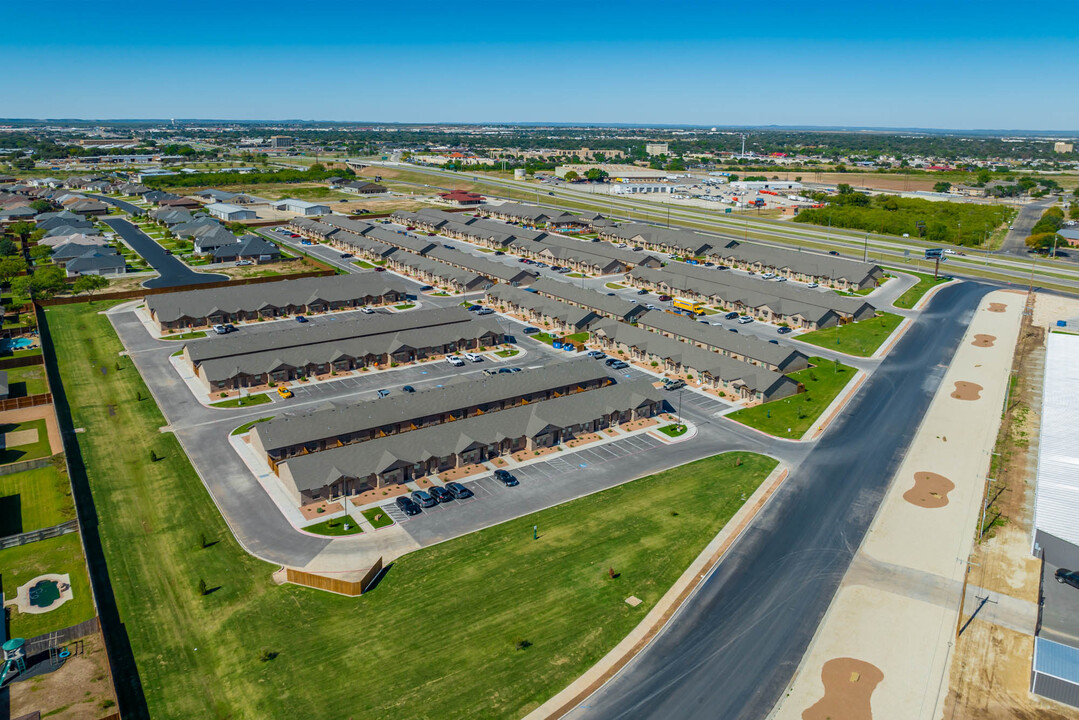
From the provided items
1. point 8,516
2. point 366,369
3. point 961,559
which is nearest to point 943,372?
point 961,559

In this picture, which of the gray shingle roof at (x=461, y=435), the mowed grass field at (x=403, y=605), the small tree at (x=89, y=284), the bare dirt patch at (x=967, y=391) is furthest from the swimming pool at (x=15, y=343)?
the bare dirt patch at (x=967, y=391)

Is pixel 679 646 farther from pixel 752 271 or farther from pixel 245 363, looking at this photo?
pixel 752 271

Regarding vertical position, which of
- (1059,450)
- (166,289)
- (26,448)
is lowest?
(26,448)

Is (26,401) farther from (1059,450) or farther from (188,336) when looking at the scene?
(1059,450)

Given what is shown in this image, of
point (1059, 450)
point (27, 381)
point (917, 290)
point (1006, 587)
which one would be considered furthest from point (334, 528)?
point (917, 290)

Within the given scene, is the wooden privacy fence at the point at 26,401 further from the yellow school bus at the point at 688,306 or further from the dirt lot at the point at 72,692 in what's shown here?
the yellow school bus at the point at 688,306
